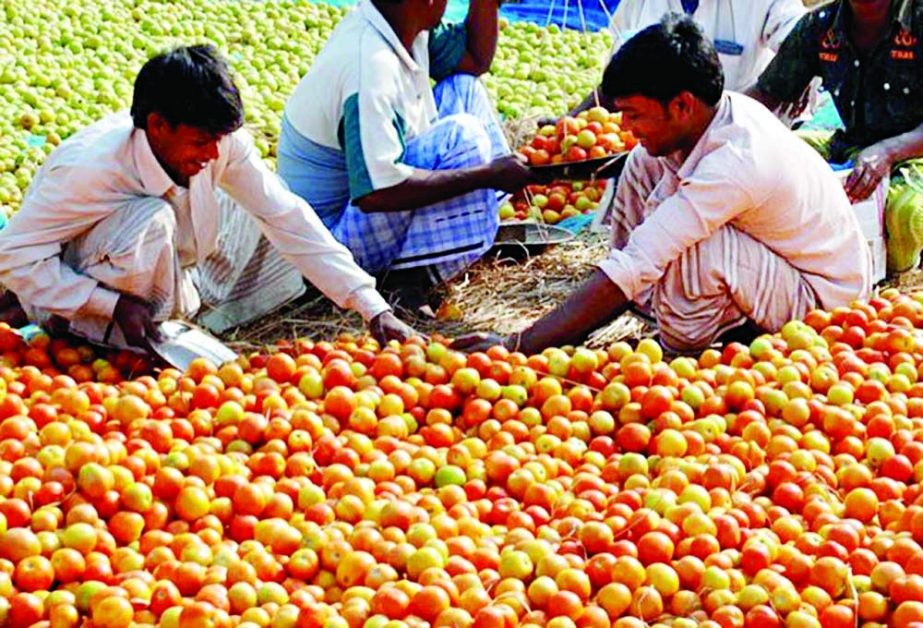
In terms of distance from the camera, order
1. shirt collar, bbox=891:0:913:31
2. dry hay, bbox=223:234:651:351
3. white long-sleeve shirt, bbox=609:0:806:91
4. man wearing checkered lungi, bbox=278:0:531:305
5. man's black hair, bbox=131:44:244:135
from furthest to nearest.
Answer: white long-sleeve shirt, bbox=609:0:806:91
shirt collar, bbox=891:0:913:31
dry hay, bbox=223:234:651:351
man wearing checkered lungi, bbox=278:0:531:305
man's black hair, bbox=131:44:244:135

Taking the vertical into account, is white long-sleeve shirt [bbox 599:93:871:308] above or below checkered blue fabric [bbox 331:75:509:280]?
above

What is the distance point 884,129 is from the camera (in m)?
5.52

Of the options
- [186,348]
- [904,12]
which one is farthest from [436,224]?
[904,12]

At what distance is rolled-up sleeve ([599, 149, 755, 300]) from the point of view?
4.12 metres

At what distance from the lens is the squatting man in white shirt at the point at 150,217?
404cm

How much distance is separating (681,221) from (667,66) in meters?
0.45

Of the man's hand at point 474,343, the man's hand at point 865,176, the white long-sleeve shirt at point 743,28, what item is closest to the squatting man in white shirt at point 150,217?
the man's hand at point 474,343

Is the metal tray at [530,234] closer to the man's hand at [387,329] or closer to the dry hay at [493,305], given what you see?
the dry hay at [493,305]

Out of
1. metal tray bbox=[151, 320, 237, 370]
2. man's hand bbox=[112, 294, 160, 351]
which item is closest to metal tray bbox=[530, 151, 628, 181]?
metal tray bbox=[151, 320, 237, 370]

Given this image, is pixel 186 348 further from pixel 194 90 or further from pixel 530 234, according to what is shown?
pixel 530 234

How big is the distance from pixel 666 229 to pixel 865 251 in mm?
800

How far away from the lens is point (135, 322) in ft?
14.0

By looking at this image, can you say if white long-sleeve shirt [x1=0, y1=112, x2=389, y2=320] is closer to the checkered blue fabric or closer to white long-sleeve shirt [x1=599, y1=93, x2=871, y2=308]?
the checkered blue fabric

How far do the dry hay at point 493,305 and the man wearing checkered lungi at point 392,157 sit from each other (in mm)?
193
